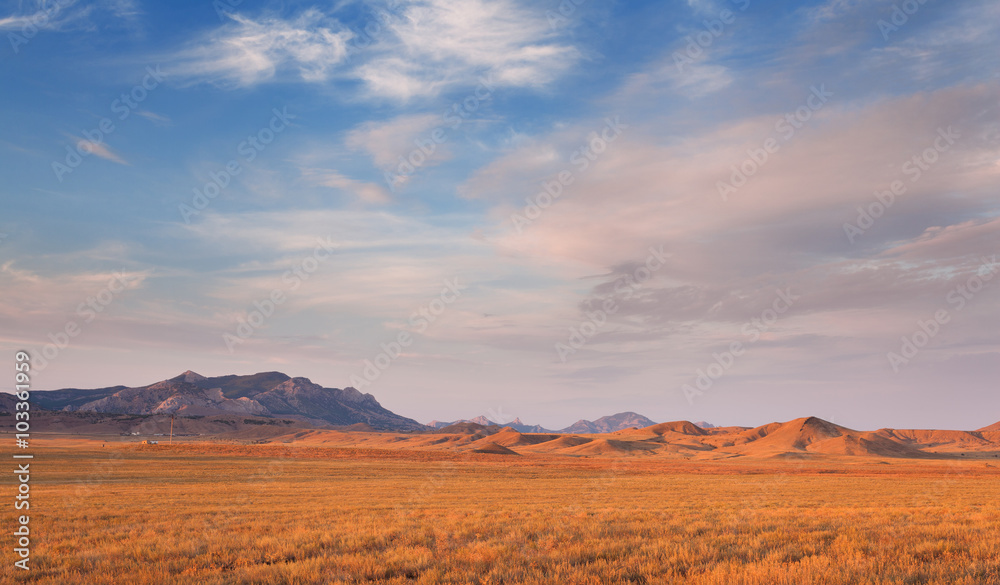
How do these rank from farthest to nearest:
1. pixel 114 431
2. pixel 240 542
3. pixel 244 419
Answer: pixel 244 419, pixel 114 431, pixel 240 542

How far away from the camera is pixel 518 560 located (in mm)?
10250

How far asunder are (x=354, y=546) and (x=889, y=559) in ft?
33.7

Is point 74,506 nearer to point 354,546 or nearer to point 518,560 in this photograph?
point 354,546

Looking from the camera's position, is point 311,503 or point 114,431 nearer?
point 311,503

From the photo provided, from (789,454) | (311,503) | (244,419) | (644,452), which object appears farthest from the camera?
(244,419)

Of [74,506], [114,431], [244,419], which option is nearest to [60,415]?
[114,431]

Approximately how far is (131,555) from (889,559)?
47.9 feet

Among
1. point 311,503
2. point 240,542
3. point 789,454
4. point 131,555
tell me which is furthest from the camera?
point 789,454

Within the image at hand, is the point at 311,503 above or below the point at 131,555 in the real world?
below

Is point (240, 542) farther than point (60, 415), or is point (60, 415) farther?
point (60, 415)

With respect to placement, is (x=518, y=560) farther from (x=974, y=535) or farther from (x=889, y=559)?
(x=974, y=535)

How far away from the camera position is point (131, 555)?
38.4 feet

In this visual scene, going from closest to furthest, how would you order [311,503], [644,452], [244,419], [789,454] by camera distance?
1. [311,503]
2. [789,454]
3. [644,452]
4. [244,419]

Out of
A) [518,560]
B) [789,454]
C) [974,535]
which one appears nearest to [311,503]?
[518,560]
